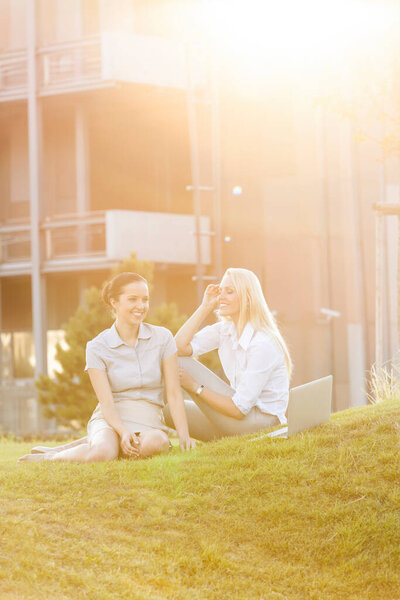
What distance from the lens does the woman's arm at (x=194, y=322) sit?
25.5 feet

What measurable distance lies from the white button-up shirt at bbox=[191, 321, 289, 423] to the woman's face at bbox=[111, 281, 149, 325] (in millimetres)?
806

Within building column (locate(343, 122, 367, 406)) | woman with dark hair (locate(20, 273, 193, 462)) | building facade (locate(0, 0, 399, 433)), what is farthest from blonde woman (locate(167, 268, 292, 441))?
building column (locate(343, 122, 367, 406))

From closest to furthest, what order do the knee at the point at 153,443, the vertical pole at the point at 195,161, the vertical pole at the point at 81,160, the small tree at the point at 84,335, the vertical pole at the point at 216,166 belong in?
the knee at the point at 153,443 → the small tree at the point at 84,335 → the vertical pole at the point at 195,161 → the vertical pole at the point at 216,166 → the vertical pole at the point at 81,160

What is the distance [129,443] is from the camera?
691 centimetres

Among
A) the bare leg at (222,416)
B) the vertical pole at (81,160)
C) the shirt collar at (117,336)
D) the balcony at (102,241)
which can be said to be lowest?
the bare leg at (222,416)

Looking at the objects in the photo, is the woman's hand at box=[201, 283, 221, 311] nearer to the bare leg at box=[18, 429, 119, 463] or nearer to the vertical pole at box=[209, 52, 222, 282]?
the bare leg at box=[18, 429, 119, 463]

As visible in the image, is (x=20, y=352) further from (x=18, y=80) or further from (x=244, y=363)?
(x=244, y=363)

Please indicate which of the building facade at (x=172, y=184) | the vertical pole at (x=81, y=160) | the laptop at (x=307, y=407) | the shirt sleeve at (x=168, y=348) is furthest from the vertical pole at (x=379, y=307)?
the vertical pole at (x=81, y=160)

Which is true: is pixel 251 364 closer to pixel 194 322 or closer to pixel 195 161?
pixel 194 322

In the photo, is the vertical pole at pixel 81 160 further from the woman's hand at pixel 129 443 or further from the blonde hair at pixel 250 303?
the woman's hand at pixel 129 443

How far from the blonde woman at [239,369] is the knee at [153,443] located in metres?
0.48

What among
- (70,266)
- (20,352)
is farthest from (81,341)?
(20,352)

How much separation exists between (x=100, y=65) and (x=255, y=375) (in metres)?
13.6

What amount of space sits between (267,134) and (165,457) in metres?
15.2
